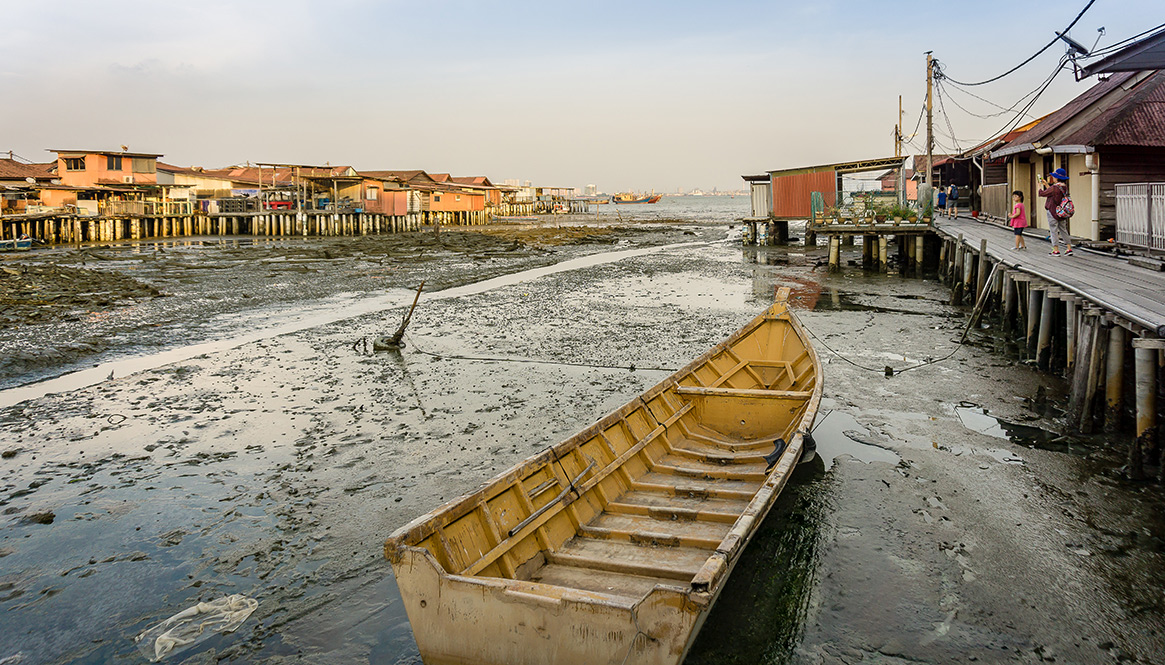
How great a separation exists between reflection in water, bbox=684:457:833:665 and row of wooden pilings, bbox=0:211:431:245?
48988 mm

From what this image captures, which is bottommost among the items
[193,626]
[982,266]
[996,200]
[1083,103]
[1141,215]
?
[193,626]

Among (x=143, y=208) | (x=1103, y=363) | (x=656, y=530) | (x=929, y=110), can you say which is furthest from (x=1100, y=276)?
(x=143, y=208)

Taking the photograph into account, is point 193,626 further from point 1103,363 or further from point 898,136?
point 898,136

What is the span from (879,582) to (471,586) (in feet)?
11.4

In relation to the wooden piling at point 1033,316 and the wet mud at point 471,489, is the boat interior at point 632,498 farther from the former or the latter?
the wooden piling at point 1033,316

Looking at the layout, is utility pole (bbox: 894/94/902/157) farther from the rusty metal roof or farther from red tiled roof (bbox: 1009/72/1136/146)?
the rusty metal roof

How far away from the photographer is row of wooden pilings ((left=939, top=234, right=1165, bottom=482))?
784cm

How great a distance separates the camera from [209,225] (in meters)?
55.6

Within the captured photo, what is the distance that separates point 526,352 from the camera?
593 inches

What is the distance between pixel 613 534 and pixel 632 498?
86 cm

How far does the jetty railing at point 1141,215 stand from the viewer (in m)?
14.1

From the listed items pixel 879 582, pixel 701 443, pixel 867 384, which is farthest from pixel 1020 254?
pixel 879 582

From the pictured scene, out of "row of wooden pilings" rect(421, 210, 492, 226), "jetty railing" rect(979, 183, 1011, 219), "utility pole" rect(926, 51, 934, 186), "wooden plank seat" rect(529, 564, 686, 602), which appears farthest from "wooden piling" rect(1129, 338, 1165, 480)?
"row of wooden pilings" rect(421, 210, 492, 226)

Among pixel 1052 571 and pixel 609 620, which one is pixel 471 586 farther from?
pixel 1052 571
